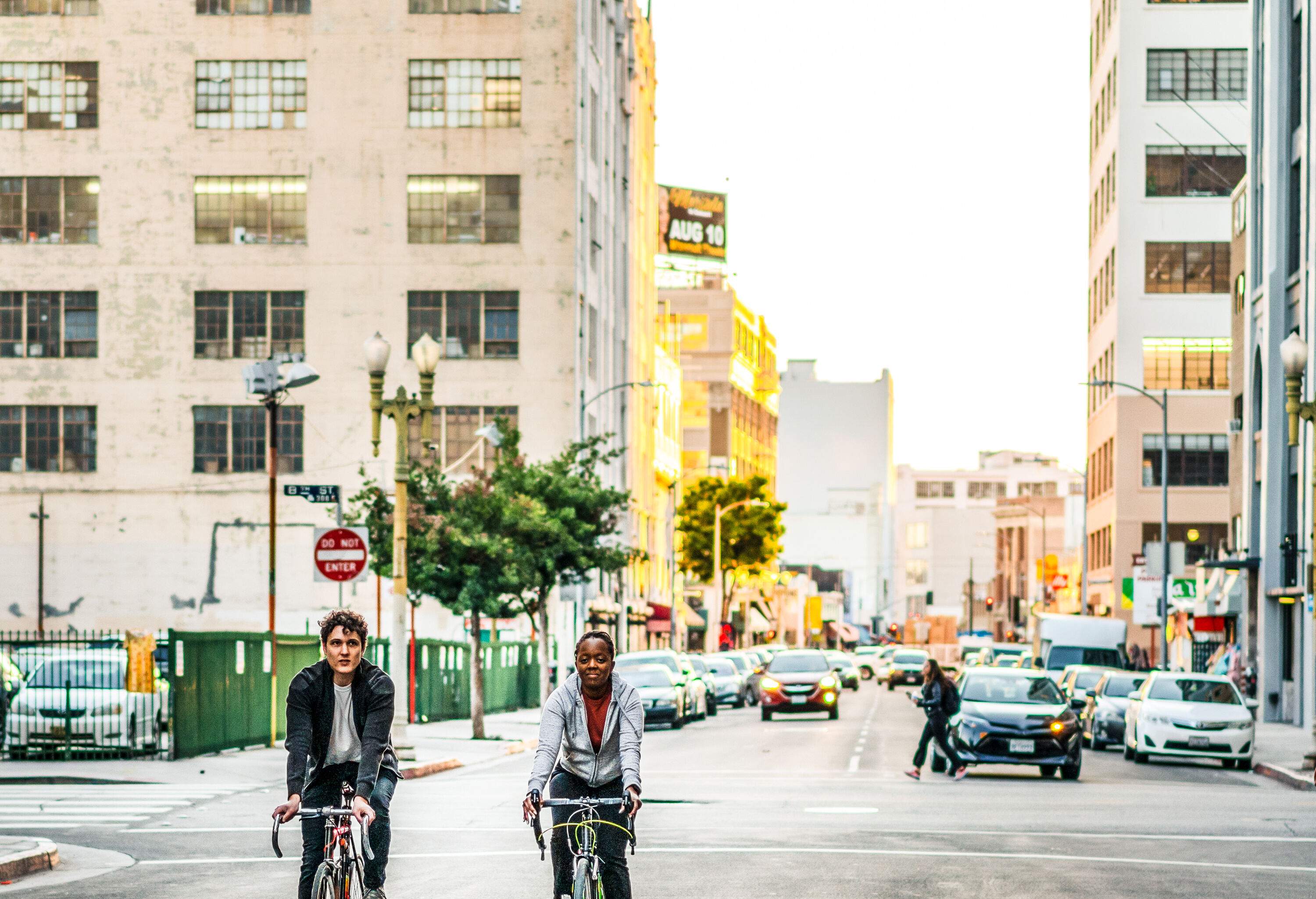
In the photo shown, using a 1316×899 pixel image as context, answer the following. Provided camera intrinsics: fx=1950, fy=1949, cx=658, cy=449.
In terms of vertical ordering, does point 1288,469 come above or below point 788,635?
above

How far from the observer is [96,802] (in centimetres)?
2188

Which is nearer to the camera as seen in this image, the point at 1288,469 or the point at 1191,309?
the point at 1288,469

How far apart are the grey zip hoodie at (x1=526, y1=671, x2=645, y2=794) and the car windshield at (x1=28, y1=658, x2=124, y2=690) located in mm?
19678

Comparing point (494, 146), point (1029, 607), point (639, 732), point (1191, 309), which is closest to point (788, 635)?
point (1029, 607)

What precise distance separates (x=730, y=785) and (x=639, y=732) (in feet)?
50.7

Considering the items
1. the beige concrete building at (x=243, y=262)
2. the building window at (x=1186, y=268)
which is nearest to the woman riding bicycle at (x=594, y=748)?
the beige concrete building at (x=243, y=262)

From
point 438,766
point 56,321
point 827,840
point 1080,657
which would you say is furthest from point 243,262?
point 827,840

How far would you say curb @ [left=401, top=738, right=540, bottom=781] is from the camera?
87.5 ft

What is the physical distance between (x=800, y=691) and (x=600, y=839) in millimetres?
38250

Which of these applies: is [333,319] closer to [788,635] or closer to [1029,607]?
[1029,607]

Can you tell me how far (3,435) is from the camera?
202ft

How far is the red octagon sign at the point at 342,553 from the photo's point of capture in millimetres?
25906

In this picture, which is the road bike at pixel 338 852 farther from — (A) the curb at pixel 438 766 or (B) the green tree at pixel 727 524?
(B) the green tree at pixel 727 524

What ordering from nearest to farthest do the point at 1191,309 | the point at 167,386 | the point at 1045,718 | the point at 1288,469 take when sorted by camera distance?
the point at 1045,718, the point at 1288,469, the point at 167,386, the point at 1191,309
